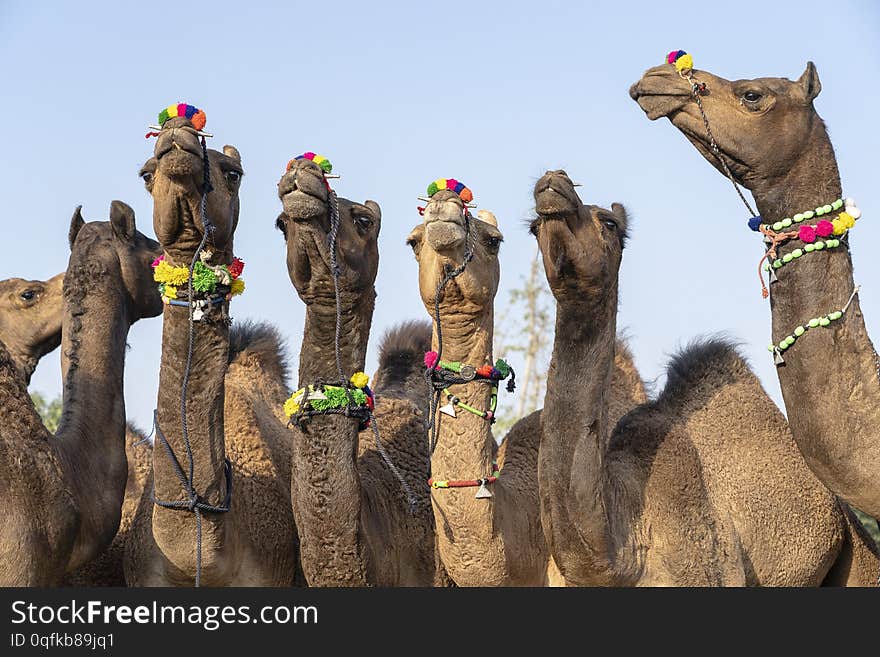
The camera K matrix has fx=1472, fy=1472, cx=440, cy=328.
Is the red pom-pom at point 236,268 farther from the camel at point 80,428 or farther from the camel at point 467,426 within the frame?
the camel at point 80,428

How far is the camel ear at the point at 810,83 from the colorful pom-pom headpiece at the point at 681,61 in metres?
0.48

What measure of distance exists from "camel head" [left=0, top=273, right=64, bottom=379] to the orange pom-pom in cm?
269

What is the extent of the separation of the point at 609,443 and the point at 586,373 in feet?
3.23

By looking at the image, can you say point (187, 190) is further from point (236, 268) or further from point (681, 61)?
point (681, 61)

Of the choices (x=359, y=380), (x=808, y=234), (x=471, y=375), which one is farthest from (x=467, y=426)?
(x=808, y=234)

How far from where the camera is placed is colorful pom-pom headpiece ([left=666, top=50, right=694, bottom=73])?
6473 mm

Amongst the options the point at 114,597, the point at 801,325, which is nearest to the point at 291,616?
the point at 114,597

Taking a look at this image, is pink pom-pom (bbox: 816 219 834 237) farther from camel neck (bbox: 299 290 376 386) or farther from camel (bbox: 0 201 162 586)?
camel (bbox: 0 201 162 586)

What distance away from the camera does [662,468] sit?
735cm

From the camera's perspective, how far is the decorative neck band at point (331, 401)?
7.00 meters

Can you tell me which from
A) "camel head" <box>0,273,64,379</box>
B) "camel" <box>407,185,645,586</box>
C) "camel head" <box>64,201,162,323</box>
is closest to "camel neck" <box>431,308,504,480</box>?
"camel" <box>407,185,645,586</box>

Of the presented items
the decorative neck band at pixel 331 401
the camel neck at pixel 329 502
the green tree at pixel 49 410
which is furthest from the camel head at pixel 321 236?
the green tree at pixel 49 410

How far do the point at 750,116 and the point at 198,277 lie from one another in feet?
8.56

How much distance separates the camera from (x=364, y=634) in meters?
5.70
